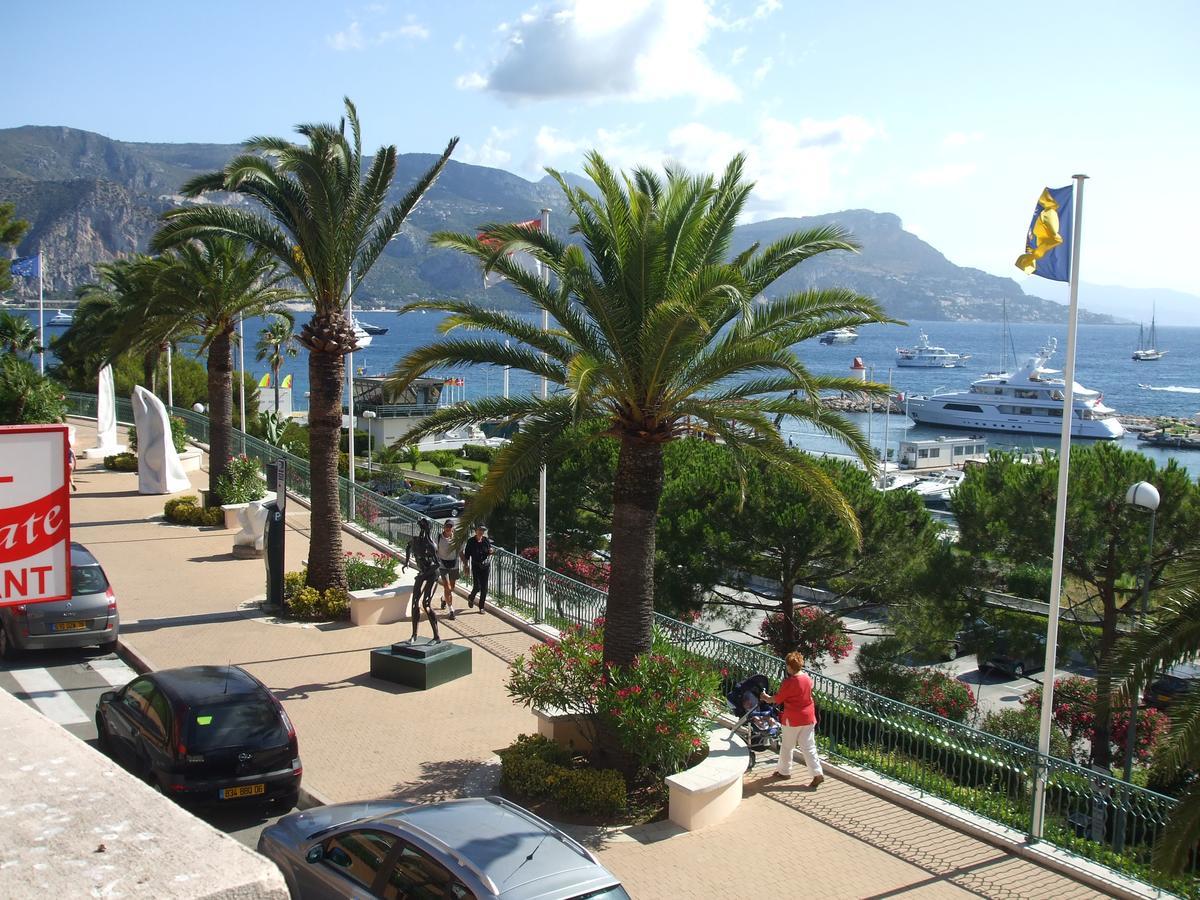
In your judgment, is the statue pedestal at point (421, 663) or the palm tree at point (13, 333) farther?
the palm tree at point (13, 333)

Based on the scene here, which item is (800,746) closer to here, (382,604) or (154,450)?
(382,604)

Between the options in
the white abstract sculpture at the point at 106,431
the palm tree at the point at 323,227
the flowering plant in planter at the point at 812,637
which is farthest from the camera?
the white abstract sculpture at the point at 106,431

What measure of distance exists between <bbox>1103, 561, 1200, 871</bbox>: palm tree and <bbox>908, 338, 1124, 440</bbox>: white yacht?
9885 centimetres

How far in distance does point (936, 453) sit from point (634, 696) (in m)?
80.5

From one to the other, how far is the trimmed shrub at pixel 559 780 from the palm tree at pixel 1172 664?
4.75 meters

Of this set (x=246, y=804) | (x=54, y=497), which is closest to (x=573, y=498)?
(x=246, y=804)

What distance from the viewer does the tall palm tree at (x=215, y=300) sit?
24781 mm

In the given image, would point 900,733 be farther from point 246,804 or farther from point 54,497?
point 54,497

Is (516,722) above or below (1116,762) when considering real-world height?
above

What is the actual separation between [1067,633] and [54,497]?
20887 mm

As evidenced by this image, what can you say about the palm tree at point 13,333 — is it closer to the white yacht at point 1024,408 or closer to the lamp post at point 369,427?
the lamp post at point 369,427

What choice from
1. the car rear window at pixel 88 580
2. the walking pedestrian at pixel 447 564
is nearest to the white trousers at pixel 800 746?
the walking pedestrian at pixel 447 564

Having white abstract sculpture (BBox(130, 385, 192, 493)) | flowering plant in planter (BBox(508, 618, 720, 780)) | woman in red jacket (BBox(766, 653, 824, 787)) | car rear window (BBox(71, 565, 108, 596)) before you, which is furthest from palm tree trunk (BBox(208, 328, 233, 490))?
woman in red jacket (BBox(766, 653, 824, 787))

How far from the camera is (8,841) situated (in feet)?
9.43
